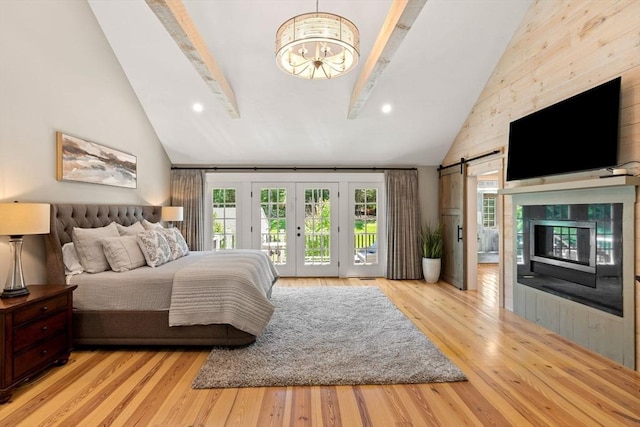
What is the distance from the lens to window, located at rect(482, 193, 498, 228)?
9000 mm

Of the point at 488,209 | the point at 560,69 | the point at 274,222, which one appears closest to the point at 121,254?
the point at 274,222

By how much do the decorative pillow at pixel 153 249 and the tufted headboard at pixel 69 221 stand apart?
23.4 inches

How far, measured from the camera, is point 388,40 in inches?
108

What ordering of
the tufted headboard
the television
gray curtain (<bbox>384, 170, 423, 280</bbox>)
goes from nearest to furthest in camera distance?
the television → the tufted headboard → gray curtain (<bbox>384, 170, 423, 280</bbox>)

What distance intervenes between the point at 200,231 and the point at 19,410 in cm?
384

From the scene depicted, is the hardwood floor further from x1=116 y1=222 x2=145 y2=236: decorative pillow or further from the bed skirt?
x1=116 y1=222 x2=145 y2=236: decorative pillow

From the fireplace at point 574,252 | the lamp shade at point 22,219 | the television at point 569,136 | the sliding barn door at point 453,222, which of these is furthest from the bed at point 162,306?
the sliding barn door at point 453,222

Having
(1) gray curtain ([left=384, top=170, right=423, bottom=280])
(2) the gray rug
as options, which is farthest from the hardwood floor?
(1) gray curtain ([left=384, top=170, right=423, bottom=280])

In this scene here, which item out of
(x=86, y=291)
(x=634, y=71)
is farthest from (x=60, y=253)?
(x=634, y=71)

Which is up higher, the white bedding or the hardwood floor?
the white bedding

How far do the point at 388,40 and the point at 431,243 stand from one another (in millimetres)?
3826

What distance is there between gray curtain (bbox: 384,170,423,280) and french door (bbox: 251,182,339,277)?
3.13ft

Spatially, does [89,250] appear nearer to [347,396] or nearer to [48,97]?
[48,97]

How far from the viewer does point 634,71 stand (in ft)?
8.20
